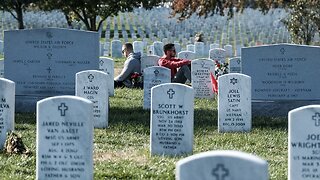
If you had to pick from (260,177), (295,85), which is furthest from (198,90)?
(260,177)

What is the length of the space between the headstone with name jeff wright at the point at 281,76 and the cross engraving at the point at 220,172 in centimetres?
863

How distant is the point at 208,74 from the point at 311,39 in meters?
12.6

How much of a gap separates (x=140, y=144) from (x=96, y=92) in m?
1.73

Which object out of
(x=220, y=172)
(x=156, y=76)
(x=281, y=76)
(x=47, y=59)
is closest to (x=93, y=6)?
(x=156, y=76)

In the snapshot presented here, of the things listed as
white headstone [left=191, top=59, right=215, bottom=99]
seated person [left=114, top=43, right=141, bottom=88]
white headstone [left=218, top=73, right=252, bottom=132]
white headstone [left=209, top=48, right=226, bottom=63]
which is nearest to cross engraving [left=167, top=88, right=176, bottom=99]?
white headstone [left=218, top=73, right=252, bottom=132]

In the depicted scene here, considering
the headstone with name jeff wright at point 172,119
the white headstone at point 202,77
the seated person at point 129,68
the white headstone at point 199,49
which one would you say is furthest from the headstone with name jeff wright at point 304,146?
the white headstone at point 199,49

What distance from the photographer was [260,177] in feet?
20.2

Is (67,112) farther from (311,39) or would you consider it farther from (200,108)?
(311,39)

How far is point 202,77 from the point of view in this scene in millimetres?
17250

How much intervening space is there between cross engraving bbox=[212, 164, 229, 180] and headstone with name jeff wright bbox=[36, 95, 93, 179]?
8.31 ft

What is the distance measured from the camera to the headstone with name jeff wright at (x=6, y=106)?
1080cm

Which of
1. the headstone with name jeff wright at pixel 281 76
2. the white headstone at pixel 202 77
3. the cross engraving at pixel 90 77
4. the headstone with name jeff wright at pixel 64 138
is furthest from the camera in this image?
the white headstone at pixel 202 77

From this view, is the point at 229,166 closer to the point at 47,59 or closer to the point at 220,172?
the point at 220,172

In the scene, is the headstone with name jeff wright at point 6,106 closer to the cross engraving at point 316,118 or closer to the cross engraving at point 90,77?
the cross engraving at point 90,77
